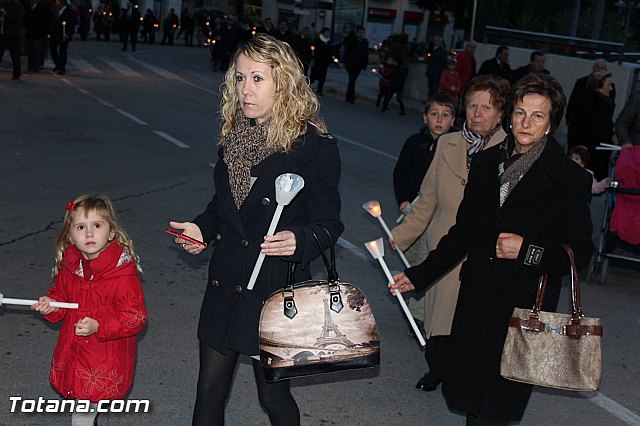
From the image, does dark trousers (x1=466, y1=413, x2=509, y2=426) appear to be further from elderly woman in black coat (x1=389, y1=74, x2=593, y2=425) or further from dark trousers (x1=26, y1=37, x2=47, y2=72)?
dark trousers (x1=26, y1=37, x2=47, y2=72)

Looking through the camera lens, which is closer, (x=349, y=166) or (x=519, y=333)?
(x=519, y=333)

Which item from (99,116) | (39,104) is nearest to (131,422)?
(99,116)

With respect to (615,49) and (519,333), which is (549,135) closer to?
(519,333)

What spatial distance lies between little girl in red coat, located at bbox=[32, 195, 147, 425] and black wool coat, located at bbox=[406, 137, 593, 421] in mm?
1411

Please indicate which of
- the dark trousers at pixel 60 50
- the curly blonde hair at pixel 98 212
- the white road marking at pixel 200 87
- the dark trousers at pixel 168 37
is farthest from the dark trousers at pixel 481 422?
the dark trousers at pixel 168 37

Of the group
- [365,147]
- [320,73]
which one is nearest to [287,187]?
[365,147]

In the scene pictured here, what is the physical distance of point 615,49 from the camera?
22.8m

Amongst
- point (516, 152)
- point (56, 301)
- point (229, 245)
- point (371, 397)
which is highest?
point (516, 152)

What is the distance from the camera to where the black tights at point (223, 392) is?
402 centimetres

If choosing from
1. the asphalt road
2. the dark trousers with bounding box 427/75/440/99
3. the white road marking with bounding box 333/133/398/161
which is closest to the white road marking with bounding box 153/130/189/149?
the asphalt road

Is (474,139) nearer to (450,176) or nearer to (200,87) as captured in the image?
(450,176)

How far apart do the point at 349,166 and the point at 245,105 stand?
10815mm

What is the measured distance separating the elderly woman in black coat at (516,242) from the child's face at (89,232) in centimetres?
159

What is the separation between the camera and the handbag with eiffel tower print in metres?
3.63
